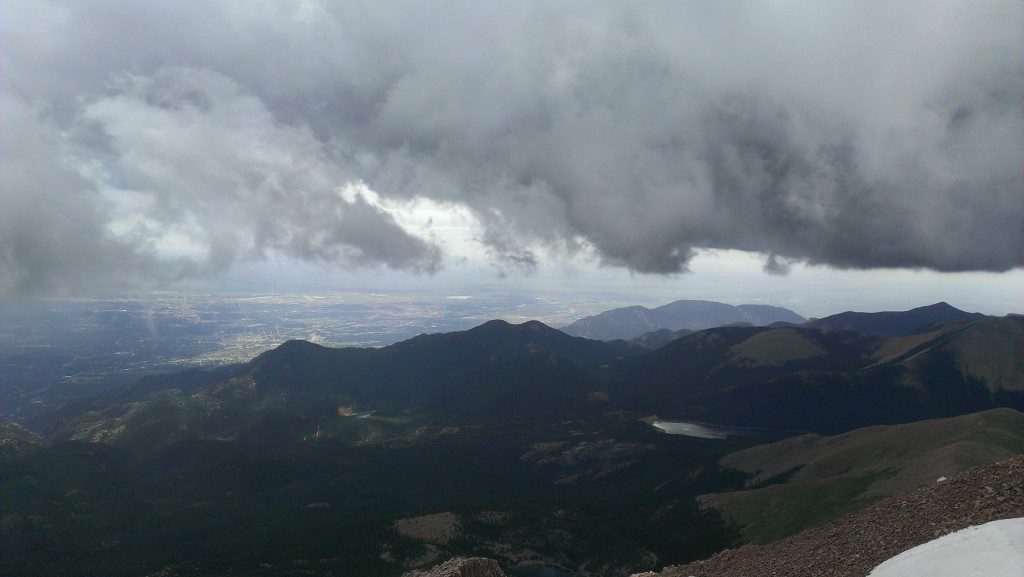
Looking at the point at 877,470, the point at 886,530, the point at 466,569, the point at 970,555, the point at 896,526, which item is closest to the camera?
the point at 970,555

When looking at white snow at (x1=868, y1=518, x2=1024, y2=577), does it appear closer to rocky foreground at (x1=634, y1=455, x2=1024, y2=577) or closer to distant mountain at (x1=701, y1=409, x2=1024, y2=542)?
rocky foreground at (x1=634, y1=455, x2=1024, y2=577)

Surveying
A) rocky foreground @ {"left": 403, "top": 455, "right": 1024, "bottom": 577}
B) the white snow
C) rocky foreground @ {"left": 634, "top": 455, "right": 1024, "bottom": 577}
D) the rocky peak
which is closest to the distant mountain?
rocky foreground @ {"left": 403, "top": 455, "right": 1024, "bottom": 577}

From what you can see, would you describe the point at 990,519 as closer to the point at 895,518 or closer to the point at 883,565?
the point at 883,565

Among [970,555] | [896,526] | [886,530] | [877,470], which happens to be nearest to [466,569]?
[886,530]

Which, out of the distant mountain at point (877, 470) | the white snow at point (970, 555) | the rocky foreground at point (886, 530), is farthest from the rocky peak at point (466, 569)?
the distant mountain at point (877, 470)

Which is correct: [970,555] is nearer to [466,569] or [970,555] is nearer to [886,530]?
[886,530]

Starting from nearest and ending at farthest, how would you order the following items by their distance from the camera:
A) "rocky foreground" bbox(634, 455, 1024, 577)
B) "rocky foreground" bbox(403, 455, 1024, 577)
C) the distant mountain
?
"rocky foreground" bbox(634, 455, 1024, 577), "rocky foreground" bbox(403, 455, 1024, 577), the distant mountain
